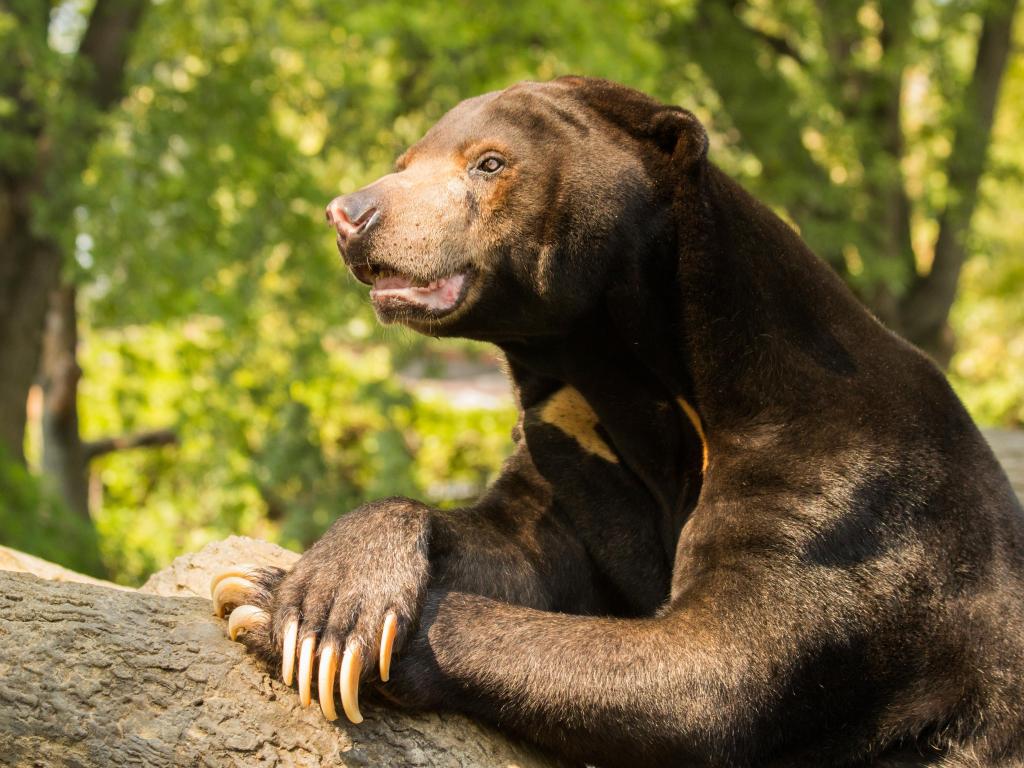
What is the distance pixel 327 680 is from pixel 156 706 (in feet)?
1.29

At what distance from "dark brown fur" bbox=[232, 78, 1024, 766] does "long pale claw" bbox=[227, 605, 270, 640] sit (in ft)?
0.24

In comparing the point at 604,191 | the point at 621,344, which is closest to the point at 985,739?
the point at 621,344

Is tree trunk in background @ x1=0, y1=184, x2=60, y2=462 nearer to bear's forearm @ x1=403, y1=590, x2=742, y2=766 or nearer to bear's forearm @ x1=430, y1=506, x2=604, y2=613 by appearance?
bear's forearm @ x1=430, y1=506, x2=604, y2=613

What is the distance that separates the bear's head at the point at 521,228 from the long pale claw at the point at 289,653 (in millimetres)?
1087

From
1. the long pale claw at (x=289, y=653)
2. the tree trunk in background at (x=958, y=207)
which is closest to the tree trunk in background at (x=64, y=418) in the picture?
the tree trunk in background at (x=958, y=207)

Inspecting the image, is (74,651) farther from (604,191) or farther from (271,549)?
(604,191)

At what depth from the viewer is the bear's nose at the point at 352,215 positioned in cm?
385

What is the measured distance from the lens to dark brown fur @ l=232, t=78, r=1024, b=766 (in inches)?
129

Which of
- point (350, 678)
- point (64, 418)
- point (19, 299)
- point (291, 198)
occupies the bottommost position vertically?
point (64, 418)

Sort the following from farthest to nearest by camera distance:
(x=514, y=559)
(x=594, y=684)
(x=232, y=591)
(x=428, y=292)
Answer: (x=428, y=292) < (x=514, y=559) < (x=232, y=591) < (x=594, y=684)

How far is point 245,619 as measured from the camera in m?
3.31

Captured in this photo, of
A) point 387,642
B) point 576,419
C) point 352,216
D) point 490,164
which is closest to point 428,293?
point 352,216

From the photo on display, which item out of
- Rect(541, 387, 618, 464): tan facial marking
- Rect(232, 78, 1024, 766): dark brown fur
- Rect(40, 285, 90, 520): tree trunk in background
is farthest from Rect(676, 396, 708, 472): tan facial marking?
Rect(40, 285, 90, 520): tree trunk in background

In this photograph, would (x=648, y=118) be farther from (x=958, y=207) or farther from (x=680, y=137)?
(x=958, y=207)
